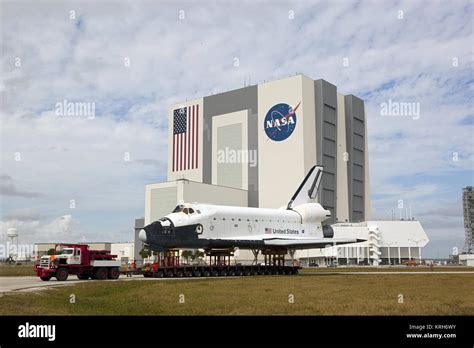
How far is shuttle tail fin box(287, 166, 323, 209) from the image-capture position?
52094mm

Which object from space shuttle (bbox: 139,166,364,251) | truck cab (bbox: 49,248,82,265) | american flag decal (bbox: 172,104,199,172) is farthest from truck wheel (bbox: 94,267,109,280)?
american flag decal (bbox: 172,104,199,172)

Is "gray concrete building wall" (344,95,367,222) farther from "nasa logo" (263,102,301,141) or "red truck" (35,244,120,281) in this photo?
"red truck" (35,244,120,281)

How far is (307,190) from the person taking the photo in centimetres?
5303

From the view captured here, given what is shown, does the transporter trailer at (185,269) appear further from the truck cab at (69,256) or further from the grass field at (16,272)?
the grass field at (16,272)

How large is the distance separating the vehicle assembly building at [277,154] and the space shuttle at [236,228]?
1853 inches

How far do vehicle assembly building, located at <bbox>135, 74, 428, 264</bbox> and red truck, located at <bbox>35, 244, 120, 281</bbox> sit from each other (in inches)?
2212

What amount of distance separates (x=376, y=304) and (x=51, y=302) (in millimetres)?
12637

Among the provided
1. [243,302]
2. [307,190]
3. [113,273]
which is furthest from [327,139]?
[243,302]

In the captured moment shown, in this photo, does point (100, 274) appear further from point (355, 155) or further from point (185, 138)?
point (355, 155)

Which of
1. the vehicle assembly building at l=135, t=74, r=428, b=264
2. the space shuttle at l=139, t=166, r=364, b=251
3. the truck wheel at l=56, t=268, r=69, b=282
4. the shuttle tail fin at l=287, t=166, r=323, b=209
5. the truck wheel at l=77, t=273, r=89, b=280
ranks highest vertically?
the vehicle assembly building at l=135, t=74, r=428, b=264

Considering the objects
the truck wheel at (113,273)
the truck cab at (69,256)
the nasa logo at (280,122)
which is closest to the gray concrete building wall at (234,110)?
the nasa logo at (280,122)

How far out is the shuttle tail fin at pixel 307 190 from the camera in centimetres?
5209

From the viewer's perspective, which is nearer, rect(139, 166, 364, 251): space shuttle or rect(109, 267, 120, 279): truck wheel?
rect(109, 267, 120, 279): truck wheel
